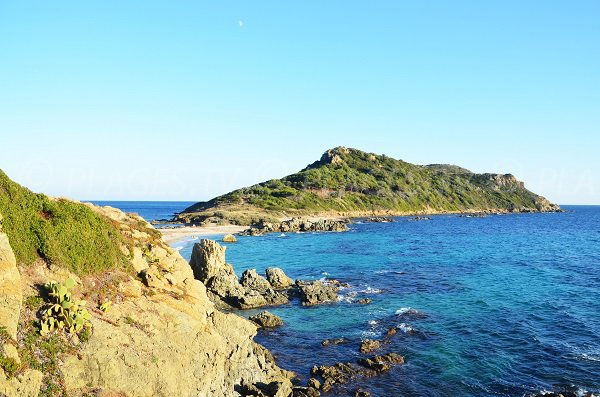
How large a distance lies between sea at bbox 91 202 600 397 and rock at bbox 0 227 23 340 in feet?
53.2

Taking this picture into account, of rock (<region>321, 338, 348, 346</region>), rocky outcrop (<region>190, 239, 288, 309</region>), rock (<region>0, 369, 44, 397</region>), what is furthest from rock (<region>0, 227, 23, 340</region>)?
rocky outcrop (<region>190, 239, 288, 309</region>)

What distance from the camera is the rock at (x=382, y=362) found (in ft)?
85.2

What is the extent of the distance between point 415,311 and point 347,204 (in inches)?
5908

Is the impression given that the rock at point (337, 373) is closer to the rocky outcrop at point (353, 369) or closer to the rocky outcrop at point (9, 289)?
the rocky outcrop at point (353, 369)

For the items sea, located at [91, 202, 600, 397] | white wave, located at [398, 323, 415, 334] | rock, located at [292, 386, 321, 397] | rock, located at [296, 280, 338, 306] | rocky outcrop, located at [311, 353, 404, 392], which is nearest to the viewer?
rock, located at [292, 386, 321, 397]

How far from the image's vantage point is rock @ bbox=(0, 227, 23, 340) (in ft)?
46.5

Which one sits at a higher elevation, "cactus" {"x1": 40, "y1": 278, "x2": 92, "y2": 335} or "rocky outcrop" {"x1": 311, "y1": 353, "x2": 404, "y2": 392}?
"cactus" {"x1": 40, "y1": 278, "x2": 92, "y2": 335}

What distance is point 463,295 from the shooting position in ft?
145

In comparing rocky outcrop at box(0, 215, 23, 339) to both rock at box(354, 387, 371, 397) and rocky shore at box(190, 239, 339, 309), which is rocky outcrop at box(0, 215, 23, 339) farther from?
rocky shore at box(190, 239, 339, 309)

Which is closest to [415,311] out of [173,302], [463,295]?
[463,295]

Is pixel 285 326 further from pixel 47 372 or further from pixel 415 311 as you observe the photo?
pixel 47 372

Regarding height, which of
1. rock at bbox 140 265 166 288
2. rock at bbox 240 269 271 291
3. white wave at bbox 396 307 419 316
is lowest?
white wave at bbox 396 307 419 316

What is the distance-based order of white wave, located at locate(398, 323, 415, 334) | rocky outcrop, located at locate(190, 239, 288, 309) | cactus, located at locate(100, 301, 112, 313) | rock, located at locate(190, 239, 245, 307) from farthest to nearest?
rock, located at locate(190, 239, 245, 307) < rocky outcrop, located at locate(190, 239, 288, 309) < white wave, located at locate(398, 323, 415, 334) < cactus, located at locate(100, 301, 112, 313)

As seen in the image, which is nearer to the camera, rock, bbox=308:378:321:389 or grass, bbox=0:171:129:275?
grass, bbox=0:171:129:275
